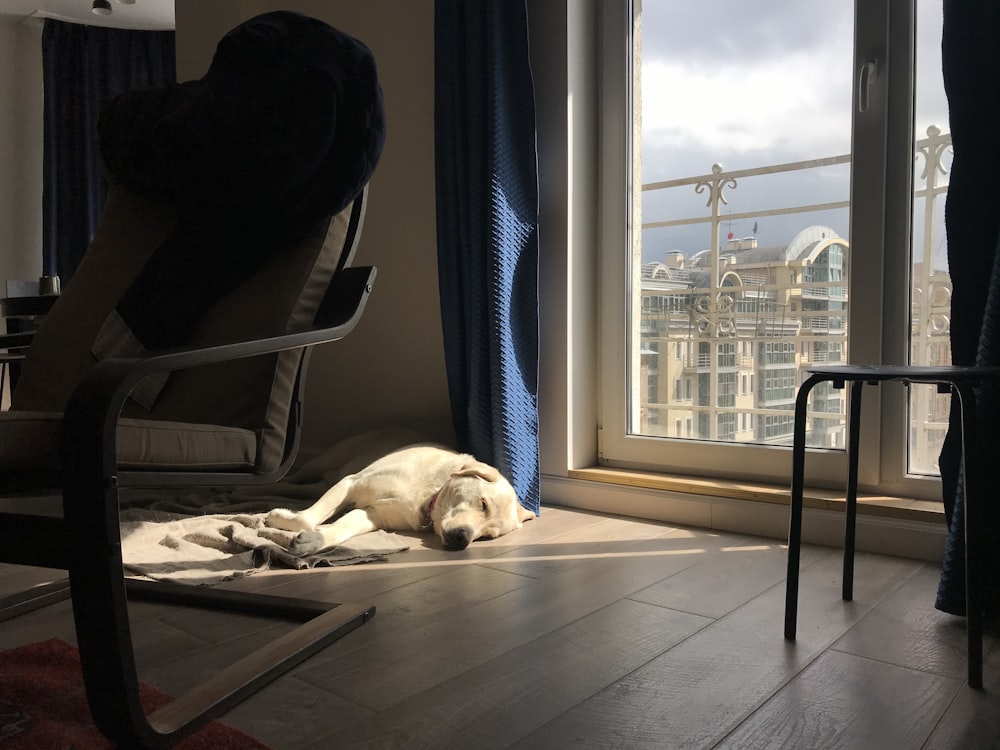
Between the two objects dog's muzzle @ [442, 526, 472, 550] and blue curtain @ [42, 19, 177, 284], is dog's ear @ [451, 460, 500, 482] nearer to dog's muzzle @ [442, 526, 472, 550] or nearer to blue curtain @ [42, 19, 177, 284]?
dog's muzzle @ [442, 526, 472, 550]

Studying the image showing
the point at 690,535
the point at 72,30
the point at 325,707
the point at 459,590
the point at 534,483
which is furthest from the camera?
the point at 72,30

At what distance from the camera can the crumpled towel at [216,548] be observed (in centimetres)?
183

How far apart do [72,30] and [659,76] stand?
4.65 meters

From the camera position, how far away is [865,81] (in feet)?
6.91

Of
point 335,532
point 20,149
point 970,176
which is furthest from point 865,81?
point 20,149

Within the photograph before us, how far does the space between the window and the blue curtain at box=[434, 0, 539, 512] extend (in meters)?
0.32

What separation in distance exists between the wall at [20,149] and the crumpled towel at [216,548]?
13.9 feet

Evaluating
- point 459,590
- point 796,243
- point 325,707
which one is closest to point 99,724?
point 325,707

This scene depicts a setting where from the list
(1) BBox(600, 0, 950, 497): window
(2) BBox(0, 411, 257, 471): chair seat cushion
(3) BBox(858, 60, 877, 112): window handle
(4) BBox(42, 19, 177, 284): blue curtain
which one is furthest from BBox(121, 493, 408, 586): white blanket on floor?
(4) BBox(42, 19, 177, 284): blue curtain

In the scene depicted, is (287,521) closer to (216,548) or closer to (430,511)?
(216,548)

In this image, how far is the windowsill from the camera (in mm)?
1967

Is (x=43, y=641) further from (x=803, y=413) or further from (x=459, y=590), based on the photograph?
(x=803, y=413)

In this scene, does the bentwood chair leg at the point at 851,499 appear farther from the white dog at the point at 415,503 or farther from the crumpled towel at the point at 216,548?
the crumpled towel at the point at 216,548

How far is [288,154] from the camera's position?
142 cm
